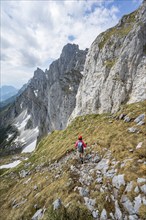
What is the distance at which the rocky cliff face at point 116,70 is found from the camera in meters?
47.3

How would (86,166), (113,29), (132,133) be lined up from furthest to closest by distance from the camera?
(113,29)
(132,133)
(86,166)

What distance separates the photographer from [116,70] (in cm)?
5259

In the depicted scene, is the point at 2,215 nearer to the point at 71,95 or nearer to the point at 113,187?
the point at 113,187

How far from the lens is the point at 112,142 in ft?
65.0

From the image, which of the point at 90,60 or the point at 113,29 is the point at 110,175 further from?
the point at 113,29

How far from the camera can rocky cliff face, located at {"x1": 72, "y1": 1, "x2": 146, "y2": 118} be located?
47.3 metres

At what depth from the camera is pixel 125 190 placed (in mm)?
12547

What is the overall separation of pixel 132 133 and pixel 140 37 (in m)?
42.0

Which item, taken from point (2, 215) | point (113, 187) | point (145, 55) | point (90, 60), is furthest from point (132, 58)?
point (2, 215)

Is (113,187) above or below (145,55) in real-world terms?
below

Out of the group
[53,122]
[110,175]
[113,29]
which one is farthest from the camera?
[53,122]

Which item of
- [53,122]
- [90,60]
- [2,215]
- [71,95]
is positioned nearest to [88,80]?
[90,60]

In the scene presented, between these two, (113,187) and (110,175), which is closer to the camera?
(113,187)

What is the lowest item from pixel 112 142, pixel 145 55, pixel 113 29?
pixel 112 142
